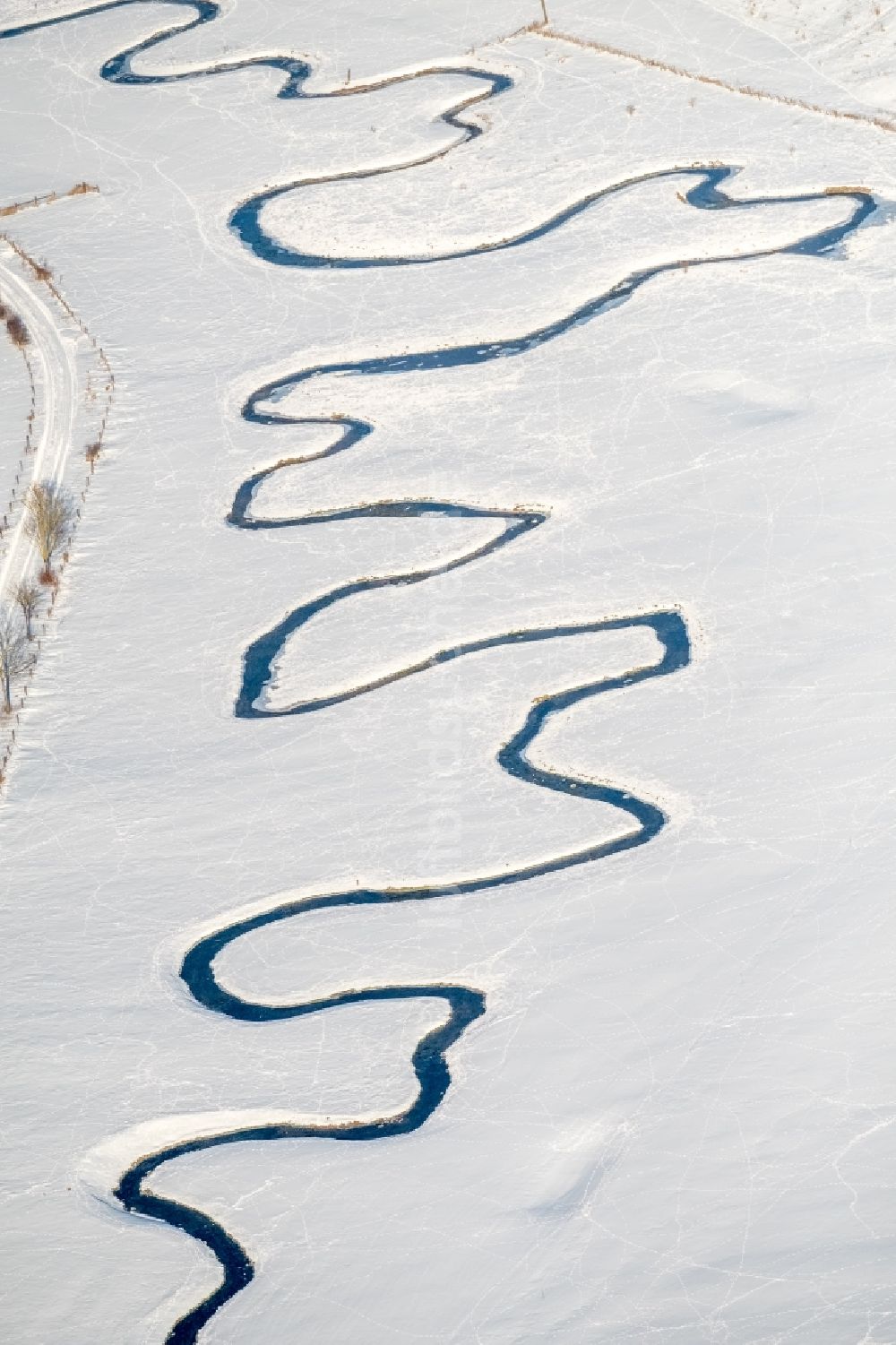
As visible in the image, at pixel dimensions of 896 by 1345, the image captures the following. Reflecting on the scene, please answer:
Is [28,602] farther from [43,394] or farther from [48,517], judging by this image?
[43,394]

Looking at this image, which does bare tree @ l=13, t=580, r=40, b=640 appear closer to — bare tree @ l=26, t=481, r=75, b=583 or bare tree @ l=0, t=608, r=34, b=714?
bare tree @ l=0, t=608, r=34, b=714

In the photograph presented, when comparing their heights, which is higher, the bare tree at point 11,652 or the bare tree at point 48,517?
the bare tree at point 48,517

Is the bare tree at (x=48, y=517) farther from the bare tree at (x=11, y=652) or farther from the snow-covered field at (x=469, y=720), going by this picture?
the bare tree at (x=11, y=652)

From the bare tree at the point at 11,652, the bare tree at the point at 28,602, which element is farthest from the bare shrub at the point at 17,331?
the bare tree at the point at 11,652

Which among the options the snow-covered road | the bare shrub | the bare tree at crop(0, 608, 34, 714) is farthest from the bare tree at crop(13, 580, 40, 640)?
the bare shrub

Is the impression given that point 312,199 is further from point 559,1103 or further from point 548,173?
point 559,1103

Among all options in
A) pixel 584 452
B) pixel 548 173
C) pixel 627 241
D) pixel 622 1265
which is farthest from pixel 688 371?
pixel 622 1265

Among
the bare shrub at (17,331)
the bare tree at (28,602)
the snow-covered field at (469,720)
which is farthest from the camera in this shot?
the bare shrub at (17,331)
